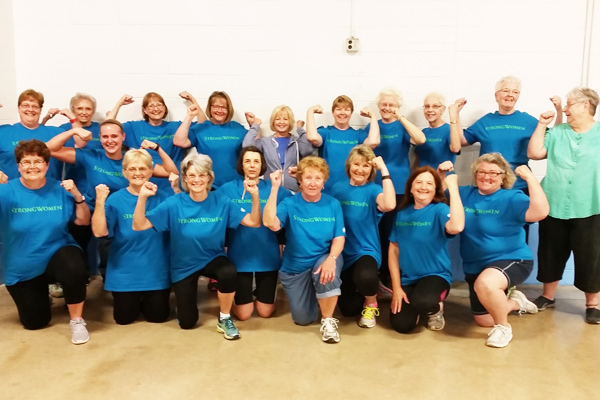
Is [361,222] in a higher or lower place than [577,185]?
lower

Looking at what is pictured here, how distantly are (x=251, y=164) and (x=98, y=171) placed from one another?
112cm

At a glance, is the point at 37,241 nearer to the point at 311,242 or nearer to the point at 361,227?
the point at 311,242

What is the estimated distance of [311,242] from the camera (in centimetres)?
314

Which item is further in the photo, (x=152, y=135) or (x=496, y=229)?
(x=152, y=135)

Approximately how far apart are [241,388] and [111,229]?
52.5 inches

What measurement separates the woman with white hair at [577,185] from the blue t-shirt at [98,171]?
2879 mm

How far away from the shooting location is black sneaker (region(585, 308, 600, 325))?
3277mm

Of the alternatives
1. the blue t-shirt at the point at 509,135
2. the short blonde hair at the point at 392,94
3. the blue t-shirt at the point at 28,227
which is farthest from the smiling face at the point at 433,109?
the blue t-shirt at the point at 28,227

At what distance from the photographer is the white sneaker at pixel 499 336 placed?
2900 millimetres

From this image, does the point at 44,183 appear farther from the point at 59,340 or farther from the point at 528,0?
the point at 528,0

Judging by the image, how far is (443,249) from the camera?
312 centimetres

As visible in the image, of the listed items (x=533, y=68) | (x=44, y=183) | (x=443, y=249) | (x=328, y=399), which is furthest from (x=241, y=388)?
(x=533, y=68)

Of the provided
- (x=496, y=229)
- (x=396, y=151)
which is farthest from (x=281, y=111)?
(x=496, y=229)

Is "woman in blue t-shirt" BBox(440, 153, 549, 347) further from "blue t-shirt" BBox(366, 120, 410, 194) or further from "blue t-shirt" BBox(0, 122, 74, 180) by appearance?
"blue t-shirt" BBox(0, 122, 74, 180)
